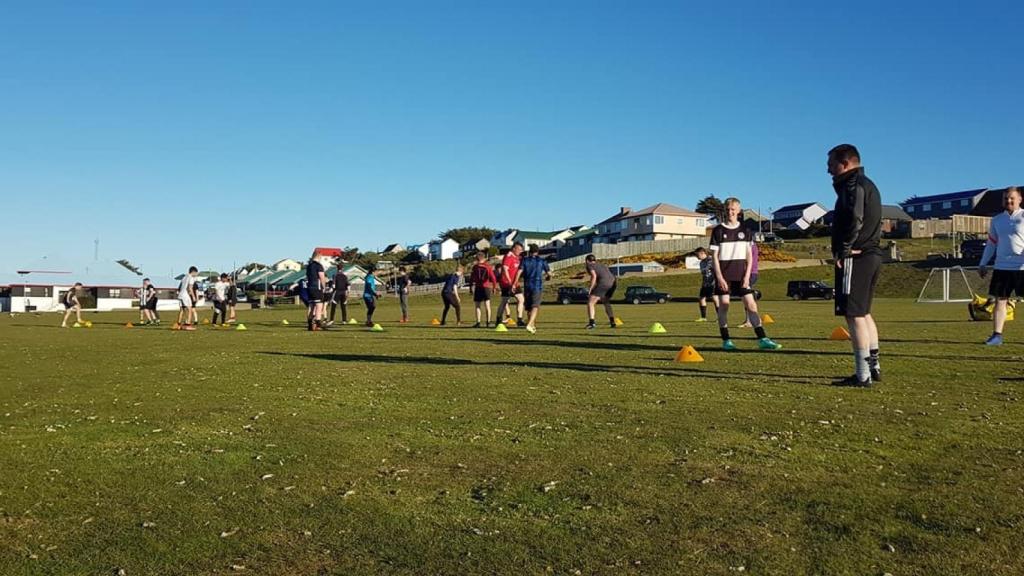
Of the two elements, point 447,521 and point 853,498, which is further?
point 853,498

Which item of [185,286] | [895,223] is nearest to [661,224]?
[895,223]

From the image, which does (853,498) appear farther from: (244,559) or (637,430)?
(244,559)

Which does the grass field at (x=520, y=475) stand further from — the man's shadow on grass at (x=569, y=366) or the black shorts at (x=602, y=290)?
the black shorts at (x=602, y=290)

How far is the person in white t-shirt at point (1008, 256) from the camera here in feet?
36.0

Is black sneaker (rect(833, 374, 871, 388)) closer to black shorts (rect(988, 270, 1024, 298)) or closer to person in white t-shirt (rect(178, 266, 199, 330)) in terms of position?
black shorts (rect(988, 270, 1024, 298))

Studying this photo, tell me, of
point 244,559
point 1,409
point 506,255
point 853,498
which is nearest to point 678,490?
point 853,498

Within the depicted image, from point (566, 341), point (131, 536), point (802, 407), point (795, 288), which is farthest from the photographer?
point (795, 288)

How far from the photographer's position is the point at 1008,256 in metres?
11.1

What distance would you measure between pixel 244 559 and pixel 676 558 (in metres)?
1.70

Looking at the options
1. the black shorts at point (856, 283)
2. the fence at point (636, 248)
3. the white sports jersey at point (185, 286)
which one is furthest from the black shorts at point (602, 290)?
the fence at point (636, 248)

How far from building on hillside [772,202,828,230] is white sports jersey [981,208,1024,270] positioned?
14019 cm

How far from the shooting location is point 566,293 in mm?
64938

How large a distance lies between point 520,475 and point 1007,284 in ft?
32.3

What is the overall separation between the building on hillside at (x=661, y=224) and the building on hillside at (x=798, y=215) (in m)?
27.8
